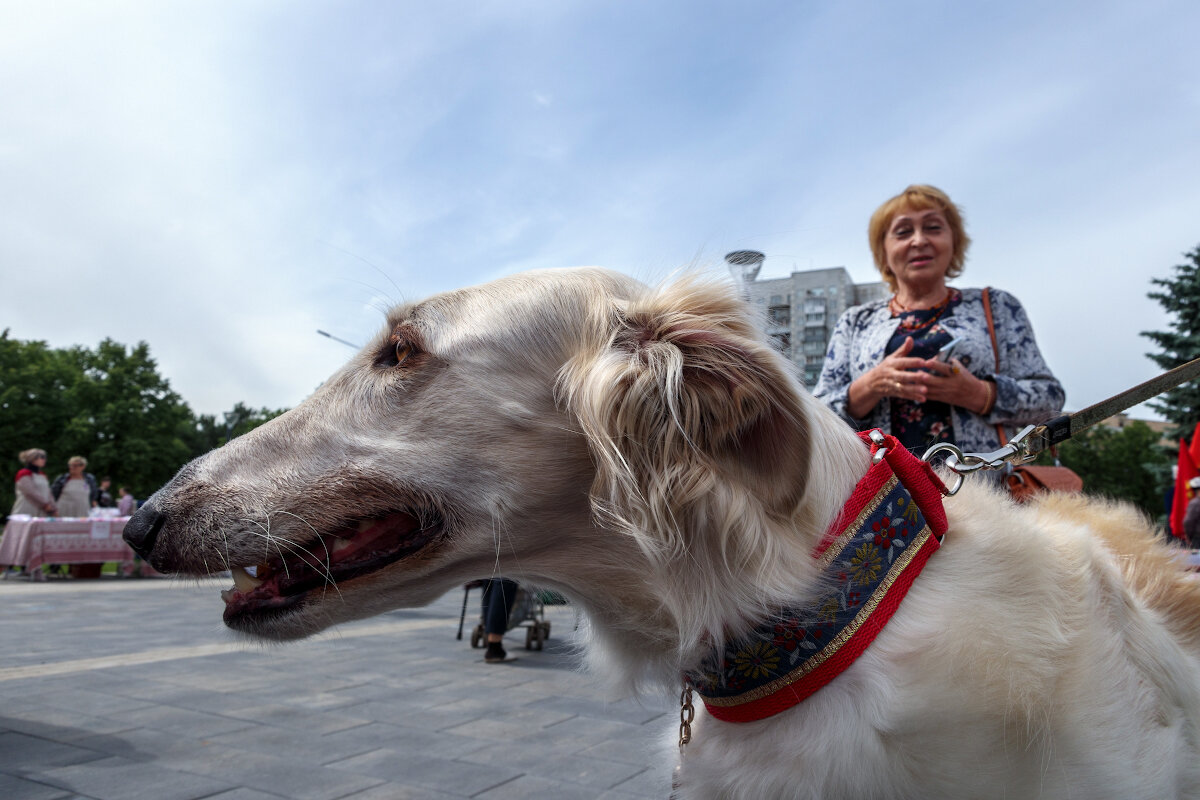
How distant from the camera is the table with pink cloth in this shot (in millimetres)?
13875

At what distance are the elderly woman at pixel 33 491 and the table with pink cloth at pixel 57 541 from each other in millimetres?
201

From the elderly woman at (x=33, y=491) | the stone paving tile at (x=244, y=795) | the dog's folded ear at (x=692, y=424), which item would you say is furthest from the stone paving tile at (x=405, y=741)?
the elderly woman at (x=33, y=491)

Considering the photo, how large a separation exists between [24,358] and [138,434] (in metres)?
8.46

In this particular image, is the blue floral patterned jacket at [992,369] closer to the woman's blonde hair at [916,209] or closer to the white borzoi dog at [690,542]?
the woman's blonde hair at [916,209]

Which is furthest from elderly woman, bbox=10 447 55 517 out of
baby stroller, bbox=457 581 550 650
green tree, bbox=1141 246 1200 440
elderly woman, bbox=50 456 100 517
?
green tree, bbox=1141 246 1200 440

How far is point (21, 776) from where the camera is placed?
3408 millimetres

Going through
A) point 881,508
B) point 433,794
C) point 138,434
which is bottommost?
point 433,794

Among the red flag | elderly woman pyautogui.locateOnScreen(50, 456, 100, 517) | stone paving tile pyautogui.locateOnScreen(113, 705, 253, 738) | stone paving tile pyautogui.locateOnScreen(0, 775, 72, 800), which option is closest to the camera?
stone paving tile pyautogui.locateOnScreen(0, 775, 72, 800)

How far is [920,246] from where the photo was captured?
9.69 ft

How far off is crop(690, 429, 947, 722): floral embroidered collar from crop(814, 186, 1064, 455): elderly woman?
40.8 inches

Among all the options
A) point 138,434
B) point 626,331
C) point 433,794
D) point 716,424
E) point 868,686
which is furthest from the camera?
point 138,434

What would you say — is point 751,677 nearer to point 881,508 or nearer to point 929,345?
point 881,508

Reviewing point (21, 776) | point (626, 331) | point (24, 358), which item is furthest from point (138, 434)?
point (626, 331)

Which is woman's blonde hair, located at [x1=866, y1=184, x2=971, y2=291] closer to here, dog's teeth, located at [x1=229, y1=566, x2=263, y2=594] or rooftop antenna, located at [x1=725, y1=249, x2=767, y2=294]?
rooftop antenna, located at [x1=725, y1=249, x2=767, y2=294]
